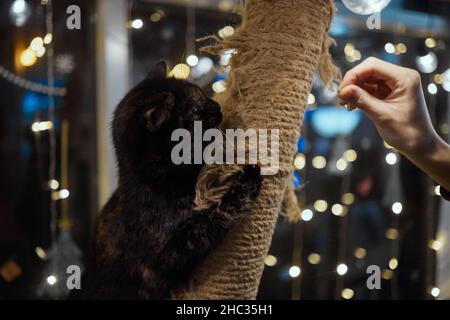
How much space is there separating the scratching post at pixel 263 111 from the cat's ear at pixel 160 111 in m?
0.13

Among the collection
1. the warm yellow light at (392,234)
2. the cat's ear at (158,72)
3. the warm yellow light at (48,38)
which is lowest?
the warm yellow light at (392,234)

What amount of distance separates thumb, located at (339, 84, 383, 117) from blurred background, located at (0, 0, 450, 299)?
0.51 m

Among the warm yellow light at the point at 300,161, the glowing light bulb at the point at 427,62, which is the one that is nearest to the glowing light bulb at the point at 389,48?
the glowing light bulb at the point at 427,62

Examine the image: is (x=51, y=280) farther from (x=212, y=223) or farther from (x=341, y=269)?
(x=341, y=269)

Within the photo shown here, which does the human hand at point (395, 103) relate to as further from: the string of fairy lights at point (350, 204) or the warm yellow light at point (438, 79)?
the warm yellow light at point (438, 79)

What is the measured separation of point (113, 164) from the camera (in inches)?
52.7

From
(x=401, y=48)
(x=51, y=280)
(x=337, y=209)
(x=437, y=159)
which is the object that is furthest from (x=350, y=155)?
(x=51, y=280)

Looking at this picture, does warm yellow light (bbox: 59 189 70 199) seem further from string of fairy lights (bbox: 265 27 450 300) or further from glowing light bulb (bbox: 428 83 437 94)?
glowing light bulb (bbox: 428 83 437 94)

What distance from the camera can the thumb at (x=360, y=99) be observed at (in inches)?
33.6

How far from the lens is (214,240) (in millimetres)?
846

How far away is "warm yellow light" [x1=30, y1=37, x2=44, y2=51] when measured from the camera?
1.53m

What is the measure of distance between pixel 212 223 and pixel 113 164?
0.60 metres

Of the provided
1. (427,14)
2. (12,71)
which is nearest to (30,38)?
(12,71)
